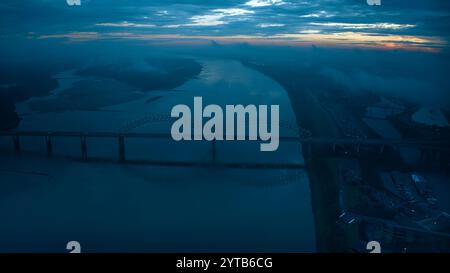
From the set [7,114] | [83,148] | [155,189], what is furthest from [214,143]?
[7,114]

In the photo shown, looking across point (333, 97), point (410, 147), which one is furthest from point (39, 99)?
point (410, 147)

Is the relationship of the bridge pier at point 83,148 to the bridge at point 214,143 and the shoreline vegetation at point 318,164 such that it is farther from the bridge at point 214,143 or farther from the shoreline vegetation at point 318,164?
the shoreline vegetation at point 318,164

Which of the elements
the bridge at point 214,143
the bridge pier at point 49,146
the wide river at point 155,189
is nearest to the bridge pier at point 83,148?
the bridge at point 214,143

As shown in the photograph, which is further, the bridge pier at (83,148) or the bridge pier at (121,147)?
the bridge pier at (121,147)

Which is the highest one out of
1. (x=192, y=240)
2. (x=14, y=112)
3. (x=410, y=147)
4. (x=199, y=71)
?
(x=199, y=71)

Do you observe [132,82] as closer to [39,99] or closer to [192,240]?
[39,99]

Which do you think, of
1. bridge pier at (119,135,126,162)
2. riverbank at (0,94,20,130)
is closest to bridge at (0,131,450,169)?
bridge pier at (119,135,126,162)

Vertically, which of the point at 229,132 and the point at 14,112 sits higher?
the point at 14,112
